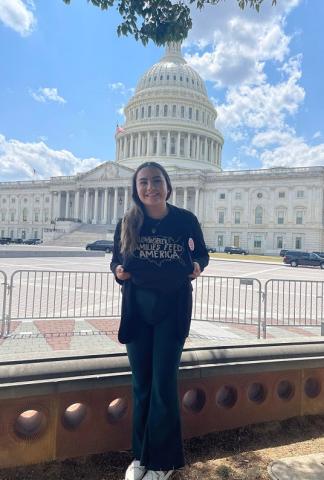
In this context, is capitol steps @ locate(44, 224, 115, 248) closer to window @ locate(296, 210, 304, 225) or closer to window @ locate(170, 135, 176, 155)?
window @ locate(170, 135, 176, 155)

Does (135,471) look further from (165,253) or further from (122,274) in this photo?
(165,253)

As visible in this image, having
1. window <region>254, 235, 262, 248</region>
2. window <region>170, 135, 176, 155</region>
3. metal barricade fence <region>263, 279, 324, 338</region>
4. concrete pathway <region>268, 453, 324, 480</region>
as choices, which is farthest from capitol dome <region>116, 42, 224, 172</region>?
concrete pathway <region>268, 453, 324, 480</region>

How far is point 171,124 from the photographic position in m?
85.1

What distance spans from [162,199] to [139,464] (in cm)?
203

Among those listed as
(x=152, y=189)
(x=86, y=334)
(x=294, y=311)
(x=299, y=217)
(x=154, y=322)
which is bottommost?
(x=86, y=334)

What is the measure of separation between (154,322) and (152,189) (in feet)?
3.35

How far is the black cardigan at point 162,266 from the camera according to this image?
256 cm

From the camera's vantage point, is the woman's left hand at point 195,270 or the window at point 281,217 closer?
the woman's left hand at point 195,270

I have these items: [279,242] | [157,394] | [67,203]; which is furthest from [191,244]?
[67,203]

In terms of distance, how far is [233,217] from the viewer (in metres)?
72.6

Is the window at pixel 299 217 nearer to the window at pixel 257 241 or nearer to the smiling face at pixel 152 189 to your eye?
the window at pixel 257 241

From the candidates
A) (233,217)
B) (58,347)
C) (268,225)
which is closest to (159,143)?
(233,217)

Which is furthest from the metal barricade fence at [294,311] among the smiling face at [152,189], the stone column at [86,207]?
the stone column at [86,207]

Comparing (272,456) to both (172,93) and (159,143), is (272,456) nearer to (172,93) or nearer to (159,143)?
(159,143)
